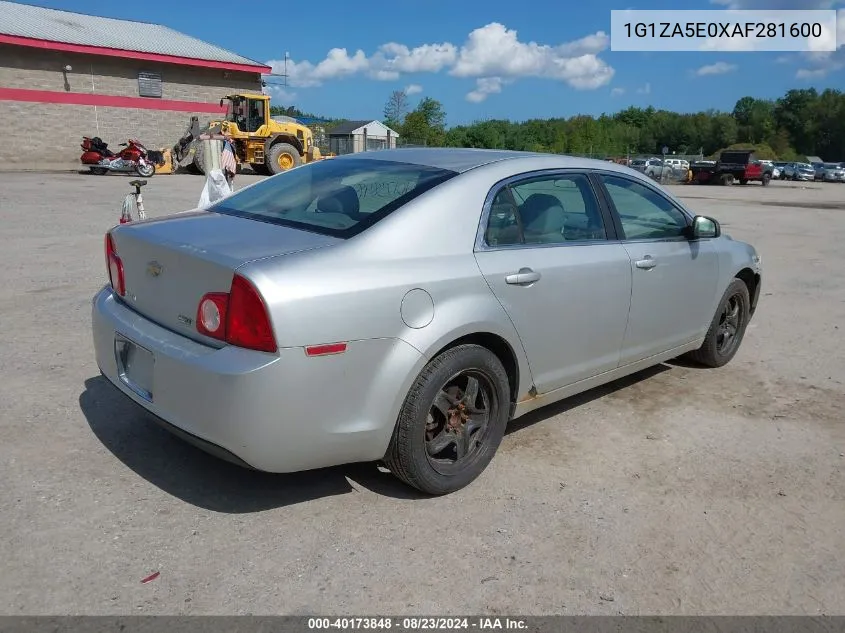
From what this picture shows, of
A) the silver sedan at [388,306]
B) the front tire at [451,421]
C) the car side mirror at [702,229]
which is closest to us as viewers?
the silver sedan at [388,306]

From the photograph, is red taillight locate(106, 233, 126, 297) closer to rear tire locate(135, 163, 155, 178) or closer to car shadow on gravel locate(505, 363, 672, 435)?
car shadow on gravel locate(505, 363, 672, 435)

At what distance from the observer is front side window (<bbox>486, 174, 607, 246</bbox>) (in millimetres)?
Result: 3506

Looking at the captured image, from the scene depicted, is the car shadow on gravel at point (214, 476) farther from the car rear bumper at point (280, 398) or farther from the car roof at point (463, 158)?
the car roof at point (463, 158)

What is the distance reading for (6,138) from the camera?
2683cm

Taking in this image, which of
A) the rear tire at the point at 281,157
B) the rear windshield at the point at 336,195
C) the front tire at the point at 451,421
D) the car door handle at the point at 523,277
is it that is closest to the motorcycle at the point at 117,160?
the rear tire at the point at 281,157

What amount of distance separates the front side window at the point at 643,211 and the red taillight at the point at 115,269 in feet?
8.88

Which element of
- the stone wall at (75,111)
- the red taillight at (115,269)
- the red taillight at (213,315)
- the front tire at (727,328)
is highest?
the stone wall at (75,111)

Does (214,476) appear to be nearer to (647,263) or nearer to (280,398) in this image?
(280,398)

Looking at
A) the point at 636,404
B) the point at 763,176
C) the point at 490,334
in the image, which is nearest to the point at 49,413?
the point at 490,334

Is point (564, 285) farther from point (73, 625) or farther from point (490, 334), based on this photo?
point (73, 625)

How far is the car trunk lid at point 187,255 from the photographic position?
283 centimetres

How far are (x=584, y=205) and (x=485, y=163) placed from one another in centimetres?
76

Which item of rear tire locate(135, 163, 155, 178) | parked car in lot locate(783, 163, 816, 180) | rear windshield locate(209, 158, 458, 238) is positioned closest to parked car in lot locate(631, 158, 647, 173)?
parked car in lot locate(783, 163, 816, 180)

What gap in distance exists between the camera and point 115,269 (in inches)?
136
